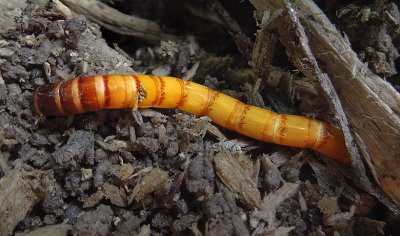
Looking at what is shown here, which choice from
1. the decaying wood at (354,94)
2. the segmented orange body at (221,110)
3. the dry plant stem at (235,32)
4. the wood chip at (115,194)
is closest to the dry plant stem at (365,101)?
the decaying wood at (354,94)

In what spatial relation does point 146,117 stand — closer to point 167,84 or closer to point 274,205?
point 167,84

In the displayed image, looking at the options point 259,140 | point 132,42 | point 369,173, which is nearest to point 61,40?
point 132,42

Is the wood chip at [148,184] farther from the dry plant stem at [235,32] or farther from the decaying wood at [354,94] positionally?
the dry plant stem at [235,32]

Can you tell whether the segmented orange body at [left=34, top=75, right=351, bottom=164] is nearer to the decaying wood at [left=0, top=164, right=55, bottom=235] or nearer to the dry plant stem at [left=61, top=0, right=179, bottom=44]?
the decaying wood at [left=0, top=164, right=55, bottom=235]

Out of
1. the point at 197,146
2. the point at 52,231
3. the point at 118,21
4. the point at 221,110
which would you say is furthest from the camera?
the point at 118,21

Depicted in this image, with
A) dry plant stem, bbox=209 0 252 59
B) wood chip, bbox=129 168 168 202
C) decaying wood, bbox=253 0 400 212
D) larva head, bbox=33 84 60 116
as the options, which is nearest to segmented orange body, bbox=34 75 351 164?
larva head, bbox=33 84 60 116

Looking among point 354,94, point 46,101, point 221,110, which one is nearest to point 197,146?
point 221,110

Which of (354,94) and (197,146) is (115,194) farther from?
(354,94)
